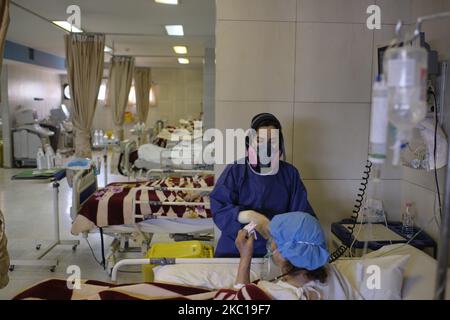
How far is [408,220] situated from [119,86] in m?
6.07

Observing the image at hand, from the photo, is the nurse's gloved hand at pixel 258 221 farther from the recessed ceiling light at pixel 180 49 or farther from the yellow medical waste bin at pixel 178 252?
the recessed ceiling light at pixel 180 49

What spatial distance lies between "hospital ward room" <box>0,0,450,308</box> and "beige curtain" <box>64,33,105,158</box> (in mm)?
16

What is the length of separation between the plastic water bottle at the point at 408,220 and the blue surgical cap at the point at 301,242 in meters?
1.15

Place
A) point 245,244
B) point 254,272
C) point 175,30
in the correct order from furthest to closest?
1. point 175,30
2. point 254,272
3. point 245,244

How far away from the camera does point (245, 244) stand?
173 cm

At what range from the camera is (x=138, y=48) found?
8320 millimetres

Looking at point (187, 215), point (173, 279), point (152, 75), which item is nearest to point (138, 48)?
point (152, 75)

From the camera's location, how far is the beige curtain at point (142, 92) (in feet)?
32.6

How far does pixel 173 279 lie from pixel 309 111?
1.33m

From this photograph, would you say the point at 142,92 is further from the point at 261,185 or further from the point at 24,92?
the point at 261,185

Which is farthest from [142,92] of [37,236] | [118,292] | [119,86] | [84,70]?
[118,292]

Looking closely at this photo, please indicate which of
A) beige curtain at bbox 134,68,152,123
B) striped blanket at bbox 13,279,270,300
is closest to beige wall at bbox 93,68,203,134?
beige curtain at bbox 134,68,152,123

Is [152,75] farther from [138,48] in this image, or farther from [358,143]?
[358,143]

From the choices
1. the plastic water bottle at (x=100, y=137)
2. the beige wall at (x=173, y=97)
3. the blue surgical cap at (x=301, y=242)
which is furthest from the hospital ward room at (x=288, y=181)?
the beige wall at (x=173, y=97)
